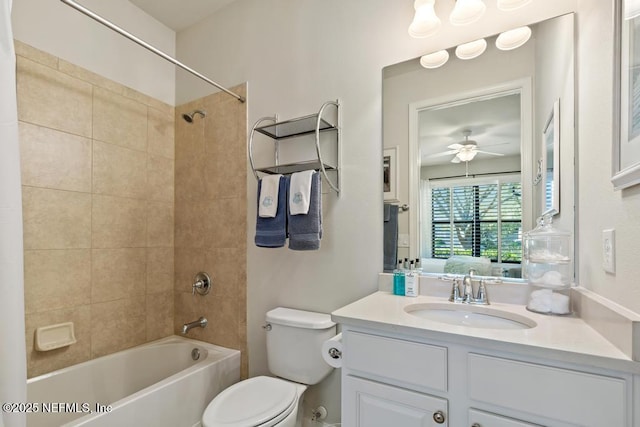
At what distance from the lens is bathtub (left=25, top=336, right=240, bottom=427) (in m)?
1.39

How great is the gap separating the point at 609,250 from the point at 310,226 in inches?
42.2

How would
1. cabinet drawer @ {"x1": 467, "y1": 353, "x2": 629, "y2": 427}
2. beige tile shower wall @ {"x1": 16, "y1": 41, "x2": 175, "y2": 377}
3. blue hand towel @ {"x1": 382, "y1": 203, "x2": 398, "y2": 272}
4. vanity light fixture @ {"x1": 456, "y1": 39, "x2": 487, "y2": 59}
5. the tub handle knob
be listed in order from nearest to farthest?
cabinet drawer @ {"x1": 467, "y1": 353, "x2": 629, "y2": 427}
vanity light fixture @ {"x1": 456, "y1": 39, "x2": 487, "y2": 59}
blue hand towel @ {"x1": 382, "y1": 203, "x2": 398, "y2": 272}
beige tile shower wall @ {"x1": 16, "y1": 41, "x2": 175, "y2": 377}
the tub handle knob

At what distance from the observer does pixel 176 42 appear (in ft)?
7.91

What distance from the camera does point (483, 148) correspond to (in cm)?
134

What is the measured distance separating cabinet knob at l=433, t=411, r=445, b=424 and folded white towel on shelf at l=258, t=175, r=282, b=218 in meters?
1.08

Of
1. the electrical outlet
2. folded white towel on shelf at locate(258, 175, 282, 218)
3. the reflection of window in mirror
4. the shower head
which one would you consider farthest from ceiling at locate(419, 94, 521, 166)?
the shower head

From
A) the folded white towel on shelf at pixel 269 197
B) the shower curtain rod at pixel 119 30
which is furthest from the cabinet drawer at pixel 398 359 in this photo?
the shower curtain rod at pixel 119 30

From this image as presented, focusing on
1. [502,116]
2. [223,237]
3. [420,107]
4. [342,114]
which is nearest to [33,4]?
[223,237]

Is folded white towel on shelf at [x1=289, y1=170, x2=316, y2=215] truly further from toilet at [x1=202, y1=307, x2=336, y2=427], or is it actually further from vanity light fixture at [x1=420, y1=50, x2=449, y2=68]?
vanity light fixture at [x1=420, y1=50, x2=449, y2=68]

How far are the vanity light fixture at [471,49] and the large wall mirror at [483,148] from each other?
0.07 feet

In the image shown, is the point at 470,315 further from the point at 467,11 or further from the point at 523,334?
the point at 467,11

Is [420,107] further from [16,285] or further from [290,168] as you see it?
[16,285]

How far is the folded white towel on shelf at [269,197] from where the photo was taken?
1.63 metres

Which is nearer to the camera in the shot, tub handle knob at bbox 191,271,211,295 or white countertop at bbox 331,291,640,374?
white countertop at bbox 331,291,640,374
